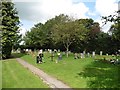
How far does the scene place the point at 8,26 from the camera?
210 ft

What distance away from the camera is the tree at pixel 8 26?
61384 millimetres

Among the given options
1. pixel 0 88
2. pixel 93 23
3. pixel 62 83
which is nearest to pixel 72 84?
pixel 62 83

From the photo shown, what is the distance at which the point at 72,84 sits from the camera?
23.2 meters

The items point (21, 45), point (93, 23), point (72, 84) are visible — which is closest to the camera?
point (72, 84)

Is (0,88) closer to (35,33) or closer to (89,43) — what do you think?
(89,43)

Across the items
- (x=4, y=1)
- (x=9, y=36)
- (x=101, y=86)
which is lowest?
(x=101, y=86)

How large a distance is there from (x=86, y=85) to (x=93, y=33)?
250ft

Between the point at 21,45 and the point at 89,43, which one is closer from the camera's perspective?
the point at 89,43

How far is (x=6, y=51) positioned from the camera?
63969 millimetres

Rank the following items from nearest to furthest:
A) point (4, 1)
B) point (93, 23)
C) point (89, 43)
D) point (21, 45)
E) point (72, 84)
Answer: point (72, 84), point (4, 1), point (89, 43), point (93, 23), point (21, 45)

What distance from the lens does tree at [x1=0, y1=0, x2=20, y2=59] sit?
6138 centimetres

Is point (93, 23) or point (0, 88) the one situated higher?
point (93, 23)

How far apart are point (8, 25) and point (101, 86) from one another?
146 feet

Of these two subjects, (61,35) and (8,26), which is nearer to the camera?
(8,26)
